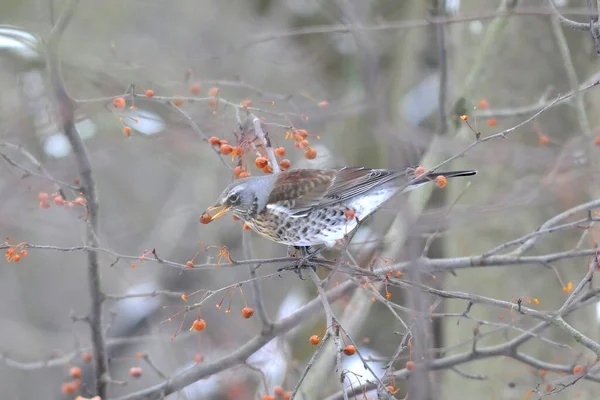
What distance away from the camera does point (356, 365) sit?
5148mm

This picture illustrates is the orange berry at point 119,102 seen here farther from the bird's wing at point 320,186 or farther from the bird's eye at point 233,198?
the bird's wing at point 320,186

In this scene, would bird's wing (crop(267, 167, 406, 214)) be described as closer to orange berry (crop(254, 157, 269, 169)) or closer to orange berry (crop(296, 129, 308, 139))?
orange berry (crop(296, 129, 308, 139))

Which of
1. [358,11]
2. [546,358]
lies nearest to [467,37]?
[546,358]

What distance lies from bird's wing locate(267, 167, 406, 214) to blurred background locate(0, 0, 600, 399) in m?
0.20

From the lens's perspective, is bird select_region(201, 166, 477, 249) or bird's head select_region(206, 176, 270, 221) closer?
bird's head select_region(206, 176, 270, 221)

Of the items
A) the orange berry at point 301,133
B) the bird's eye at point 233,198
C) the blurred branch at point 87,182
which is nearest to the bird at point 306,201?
the bird's eye at point 233,198

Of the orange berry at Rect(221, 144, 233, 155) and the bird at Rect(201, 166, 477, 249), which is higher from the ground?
the orange berry at Rect(221, 144, 233, 155)

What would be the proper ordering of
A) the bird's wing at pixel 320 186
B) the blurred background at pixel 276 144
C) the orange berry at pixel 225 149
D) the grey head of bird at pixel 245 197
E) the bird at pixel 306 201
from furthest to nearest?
the blurred background at pixel 276 144
the bird's wing at pixel 320 186
the bird at pixel 306 201
the grey head of bird at pixel 245 197
the orange berry at pixel 225 149

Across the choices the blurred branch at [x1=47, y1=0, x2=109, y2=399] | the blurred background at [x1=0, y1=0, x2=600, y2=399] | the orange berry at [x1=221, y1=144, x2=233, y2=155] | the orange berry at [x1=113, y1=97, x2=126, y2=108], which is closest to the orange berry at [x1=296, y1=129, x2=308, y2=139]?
the blurred background at [x1=0, y1=0, x2=600, y2=399]

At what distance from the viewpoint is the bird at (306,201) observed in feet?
12.1

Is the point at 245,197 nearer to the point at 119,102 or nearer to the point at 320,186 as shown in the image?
the point at 320,186

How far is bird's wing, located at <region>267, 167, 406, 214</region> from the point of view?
380 cm

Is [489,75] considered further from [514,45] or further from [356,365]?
[356,365]

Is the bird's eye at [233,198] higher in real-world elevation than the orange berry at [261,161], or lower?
lower
